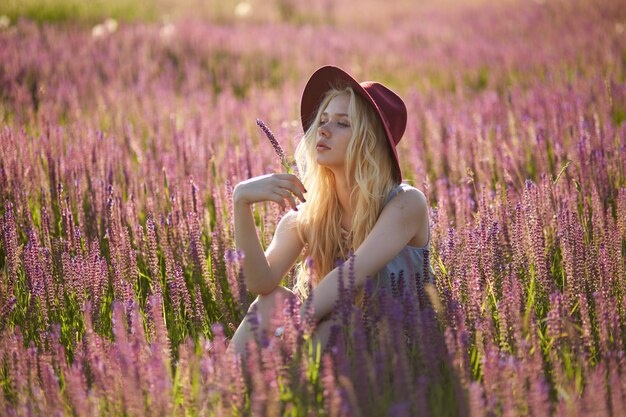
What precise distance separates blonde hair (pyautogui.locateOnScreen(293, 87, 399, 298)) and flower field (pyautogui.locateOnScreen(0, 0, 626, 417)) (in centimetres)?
36

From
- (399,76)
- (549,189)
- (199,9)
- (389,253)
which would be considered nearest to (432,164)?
(549,189)

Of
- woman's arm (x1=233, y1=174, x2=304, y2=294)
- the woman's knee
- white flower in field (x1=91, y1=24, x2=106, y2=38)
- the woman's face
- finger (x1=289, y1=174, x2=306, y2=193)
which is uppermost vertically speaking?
white flower in field (x1=91, y1=24, x2=106, y2=38)

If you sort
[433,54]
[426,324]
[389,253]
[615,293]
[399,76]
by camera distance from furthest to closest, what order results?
[433,54]
[399,76]
[615,293]
[389,253]
[426,324]

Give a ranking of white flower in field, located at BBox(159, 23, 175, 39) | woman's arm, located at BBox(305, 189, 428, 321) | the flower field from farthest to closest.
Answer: white flower in field, located at BBox(159, 23, 175, 39) → woman's arm, located at BBox(305, 189, 428, 321) → the flower field

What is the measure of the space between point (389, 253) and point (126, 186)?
7.06ft

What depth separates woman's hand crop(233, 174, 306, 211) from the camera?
2.67 meters

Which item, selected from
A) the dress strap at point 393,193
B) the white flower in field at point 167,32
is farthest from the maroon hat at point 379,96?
the white flower in field at point 167,32

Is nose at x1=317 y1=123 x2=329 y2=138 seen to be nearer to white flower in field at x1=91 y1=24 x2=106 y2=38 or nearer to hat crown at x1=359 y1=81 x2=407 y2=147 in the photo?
hat crown at x1=359 y1=81 x2=407 y2=147

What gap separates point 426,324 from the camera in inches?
87.8

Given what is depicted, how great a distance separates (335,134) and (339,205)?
338mm

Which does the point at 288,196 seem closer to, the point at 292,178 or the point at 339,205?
the point at 292,178

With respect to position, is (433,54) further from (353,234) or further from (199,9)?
(353,234)

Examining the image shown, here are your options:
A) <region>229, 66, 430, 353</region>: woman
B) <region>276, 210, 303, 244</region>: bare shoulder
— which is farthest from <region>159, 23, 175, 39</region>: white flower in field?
<region>276, 210, 303, 244</region>: bare shoulder

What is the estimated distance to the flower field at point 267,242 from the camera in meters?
2.03
